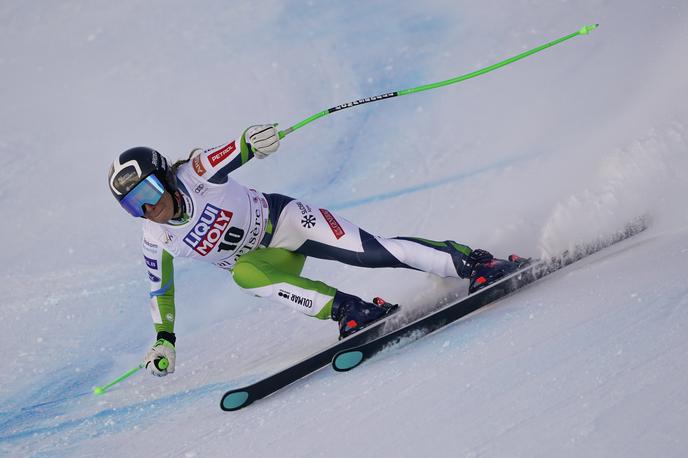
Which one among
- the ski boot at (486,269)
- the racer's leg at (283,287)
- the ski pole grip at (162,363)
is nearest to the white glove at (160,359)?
the ski pole grip at (162,363)

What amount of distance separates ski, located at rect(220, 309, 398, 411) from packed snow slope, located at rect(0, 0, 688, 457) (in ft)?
0.17

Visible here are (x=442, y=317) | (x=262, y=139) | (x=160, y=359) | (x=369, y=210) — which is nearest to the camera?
(x=262, y=139)

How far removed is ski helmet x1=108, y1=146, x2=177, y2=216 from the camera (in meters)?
3.69

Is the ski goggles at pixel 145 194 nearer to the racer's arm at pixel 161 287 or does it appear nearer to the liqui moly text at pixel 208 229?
the liqui moly text at pixel 208 229

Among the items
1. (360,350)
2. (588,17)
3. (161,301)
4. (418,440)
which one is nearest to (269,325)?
(161,301)

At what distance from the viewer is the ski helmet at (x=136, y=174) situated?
12.1 feet

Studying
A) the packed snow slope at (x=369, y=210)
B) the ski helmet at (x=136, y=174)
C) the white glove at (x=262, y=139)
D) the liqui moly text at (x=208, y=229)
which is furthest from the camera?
the liqui moly text at (x=208, y=229)

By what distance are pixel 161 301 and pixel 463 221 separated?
2033 mm

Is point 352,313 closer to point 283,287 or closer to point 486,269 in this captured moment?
point 283,287

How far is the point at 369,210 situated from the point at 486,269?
2.18m

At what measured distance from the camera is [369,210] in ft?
20.0

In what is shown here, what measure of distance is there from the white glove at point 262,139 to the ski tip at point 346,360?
888 millimetres

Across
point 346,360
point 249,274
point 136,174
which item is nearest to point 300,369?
point 346,360

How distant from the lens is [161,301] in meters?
4.20
